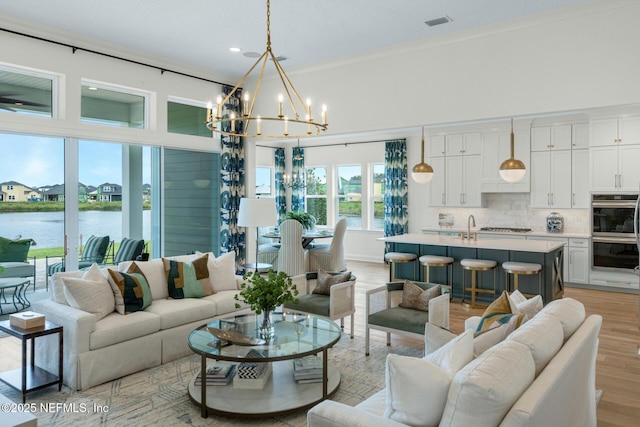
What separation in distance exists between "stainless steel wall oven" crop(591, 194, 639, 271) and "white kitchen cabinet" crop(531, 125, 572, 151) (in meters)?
1.03

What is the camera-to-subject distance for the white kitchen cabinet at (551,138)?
7.49m

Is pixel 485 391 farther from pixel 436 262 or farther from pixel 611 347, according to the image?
pixel 436 262

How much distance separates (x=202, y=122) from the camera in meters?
7.05

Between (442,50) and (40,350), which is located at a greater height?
(442,50)

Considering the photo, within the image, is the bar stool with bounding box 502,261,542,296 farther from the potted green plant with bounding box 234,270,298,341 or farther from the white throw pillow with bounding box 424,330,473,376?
the white throw pillow with bounding box 424,330,473,376

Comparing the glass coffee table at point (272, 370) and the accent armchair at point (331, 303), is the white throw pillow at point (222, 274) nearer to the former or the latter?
the accent armchair at point (331, 303)

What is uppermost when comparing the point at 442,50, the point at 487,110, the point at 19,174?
the point at 442,50

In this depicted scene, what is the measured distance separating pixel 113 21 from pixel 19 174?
197 centimetres

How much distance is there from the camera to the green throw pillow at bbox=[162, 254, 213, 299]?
178 inches

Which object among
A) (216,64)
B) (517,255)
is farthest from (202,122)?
(517,255)

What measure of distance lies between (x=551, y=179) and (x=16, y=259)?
783 cm

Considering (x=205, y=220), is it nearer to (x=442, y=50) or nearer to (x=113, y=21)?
(x=113, y=21)

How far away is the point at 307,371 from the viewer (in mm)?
3475

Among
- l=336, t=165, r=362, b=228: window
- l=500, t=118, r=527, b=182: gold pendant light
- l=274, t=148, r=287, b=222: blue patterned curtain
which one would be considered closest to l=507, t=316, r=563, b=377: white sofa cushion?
l=500, t=118, r=527, b=182: gold pendant light
